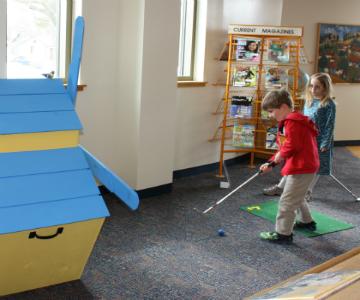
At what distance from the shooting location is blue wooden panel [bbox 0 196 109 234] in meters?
2.43

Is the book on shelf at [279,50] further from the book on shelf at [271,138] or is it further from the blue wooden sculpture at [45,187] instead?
the blue wooden sculpture at [45,187]

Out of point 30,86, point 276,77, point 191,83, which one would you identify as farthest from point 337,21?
point 30,86

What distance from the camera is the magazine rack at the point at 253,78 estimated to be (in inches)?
231

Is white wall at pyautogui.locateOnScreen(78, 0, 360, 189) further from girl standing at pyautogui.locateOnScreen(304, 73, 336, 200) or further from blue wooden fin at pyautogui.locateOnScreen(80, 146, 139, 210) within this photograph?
blue wooden fin at pyautogui.locateOnScreen(80, 146, 139, 210)

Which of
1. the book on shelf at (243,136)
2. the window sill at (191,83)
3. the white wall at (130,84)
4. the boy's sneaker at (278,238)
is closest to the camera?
the boy's sneaker at (278,238)

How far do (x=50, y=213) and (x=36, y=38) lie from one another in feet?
7.67


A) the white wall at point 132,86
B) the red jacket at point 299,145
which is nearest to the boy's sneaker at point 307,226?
the red jacket at point 299,145

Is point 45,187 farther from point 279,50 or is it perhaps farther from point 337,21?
point 337,21

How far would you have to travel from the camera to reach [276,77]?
20.4 ft

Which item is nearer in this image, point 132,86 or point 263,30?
point 132,86

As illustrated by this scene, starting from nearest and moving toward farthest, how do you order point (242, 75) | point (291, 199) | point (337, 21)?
1. point (291, 199)
2. point (242, 75)
3. point (337, 21)

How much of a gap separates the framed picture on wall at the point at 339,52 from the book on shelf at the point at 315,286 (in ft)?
24.5

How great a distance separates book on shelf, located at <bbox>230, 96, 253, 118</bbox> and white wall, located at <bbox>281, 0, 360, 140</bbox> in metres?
2.03

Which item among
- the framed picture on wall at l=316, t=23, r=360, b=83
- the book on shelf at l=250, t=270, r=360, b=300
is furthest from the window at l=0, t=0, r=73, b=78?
the framed picture on wall at l=316, t=23, r=360, b=83
